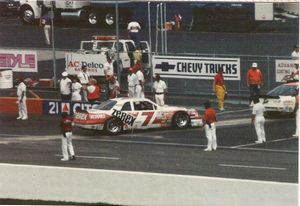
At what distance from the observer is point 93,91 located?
78.8 feet

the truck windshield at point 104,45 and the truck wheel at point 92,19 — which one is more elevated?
the truck wheel at point 92,19

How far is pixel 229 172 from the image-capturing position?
786 inches

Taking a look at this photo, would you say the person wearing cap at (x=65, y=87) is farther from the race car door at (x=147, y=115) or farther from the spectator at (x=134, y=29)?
the spectator at (x=134, y=29)

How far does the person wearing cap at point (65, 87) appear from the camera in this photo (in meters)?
24.0

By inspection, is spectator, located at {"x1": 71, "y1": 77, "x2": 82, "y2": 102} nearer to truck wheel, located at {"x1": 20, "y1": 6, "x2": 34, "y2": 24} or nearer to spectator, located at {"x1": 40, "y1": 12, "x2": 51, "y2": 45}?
spectator, located at {"x1": 40, "y1": 12, "x2": 51, "y2": 45}

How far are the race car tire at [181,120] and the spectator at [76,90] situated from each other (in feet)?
8.17

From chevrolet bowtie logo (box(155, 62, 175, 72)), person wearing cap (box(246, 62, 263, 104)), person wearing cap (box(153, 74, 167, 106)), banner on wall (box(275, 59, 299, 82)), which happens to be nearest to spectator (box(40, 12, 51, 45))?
chevrolet bowtie logo (box(155, 62, 175, 72))

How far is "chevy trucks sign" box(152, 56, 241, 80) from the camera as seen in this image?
2303 centimetres

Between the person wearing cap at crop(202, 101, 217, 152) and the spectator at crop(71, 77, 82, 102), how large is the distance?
11.4 ft

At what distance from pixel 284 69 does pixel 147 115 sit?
12.5 ft

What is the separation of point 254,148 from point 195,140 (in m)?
1.52

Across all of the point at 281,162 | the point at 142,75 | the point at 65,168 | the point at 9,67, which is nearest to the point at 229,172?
the point at 281,162

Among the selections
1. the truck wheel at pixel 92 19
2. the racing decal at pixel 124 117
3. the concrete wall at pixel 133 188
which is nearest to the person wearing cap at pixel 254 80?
the racing decal at pixel 124 117

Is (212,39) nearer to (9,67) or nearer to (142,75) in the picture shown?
(142,75)
